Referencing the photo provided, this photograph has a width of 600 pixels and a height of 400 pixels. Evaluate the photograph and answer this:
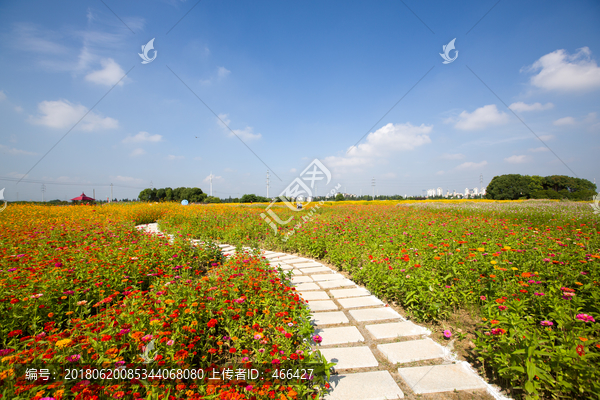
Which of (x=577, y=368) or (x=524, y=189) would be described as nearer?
(x=577, y=368)

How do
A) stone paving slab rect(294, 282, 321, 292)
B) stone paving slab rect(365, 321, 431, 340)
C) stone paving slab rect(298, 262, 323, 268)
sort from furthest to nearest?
1. stone paving slab rect(298, 262, 323, 268)
2. stone paving slab rect(294, 282, 321, 292)
3. stone paving slab rect(365, 321, 431, 340)

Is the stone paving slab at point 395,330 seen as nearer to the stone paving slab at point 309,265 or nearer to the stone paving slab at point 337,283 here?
the stone paving slab at point 337,283

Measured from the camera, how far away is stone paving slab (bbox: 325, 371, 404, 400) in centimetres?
167

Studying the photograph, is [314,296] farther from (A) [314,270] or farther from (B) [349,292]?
(A) [314,270]

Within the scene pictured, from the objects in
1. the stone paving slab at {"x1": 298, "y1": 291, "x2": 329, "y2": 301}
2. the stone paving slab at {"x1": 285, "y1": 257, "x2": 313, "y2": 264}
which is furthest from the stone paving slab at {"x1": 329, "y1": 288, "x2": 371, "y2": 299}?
the stone paving slab at {"x1": 285, "y1": 257, "x2": 313, "y2": 264}

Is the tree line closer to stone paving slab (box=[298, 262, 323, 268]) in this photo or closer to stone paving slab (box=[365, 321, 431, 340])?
stone paving slab (box=[298, 262, 323, 268])

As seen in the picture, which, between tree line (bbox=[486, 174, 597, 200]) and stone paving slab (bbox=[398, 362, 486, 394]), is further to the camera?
tree line (bbox=[486, 174, 597, 200])

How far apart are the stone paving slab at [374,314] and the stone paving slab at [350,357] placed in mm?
569

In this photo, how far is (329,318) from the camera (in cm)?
276

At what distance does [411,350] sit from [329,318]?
0.90m

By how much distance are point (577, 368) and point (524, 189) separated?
53254mm

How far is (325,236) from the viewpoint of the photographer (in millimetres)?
5852

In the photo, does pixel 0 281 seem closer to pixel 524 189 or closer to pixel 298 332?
pixel 298 332

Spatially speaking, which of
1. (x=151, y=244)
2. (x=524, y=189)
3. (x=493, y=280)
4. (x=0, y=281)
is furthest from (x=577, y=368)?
(x=524, y=189)
